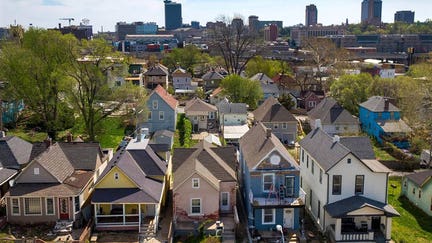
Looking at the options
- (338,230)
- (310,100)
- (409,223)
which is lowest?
(409,223)

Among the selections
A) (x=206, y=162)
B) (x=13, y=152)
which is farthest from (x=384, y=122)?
(x=13, y=152)

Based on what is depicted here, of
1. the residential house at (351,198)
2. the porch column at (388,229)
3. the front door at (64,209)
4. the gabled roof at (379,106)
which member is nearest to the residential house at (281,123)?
the gabled roof at (379,106)

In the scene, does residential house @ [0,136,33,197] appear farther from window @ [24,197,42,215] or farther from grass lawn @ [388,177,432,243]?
grass lawn @ [388,177,432,243]

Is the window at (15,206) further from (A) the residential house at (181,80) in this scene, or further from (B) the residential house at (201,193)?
Answer: (A) the residential house at (181,80)

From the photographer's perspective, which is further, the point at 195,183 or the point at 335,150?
the point at 335,150

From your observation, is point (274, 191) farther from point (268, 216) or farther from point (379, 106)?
point (379, 106)

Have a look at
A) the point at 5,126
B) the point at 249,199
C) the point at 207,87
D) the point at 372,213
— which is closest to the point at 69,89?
the point at 5,126

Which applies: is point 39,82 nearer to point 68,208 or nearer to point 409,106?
point 68,208
